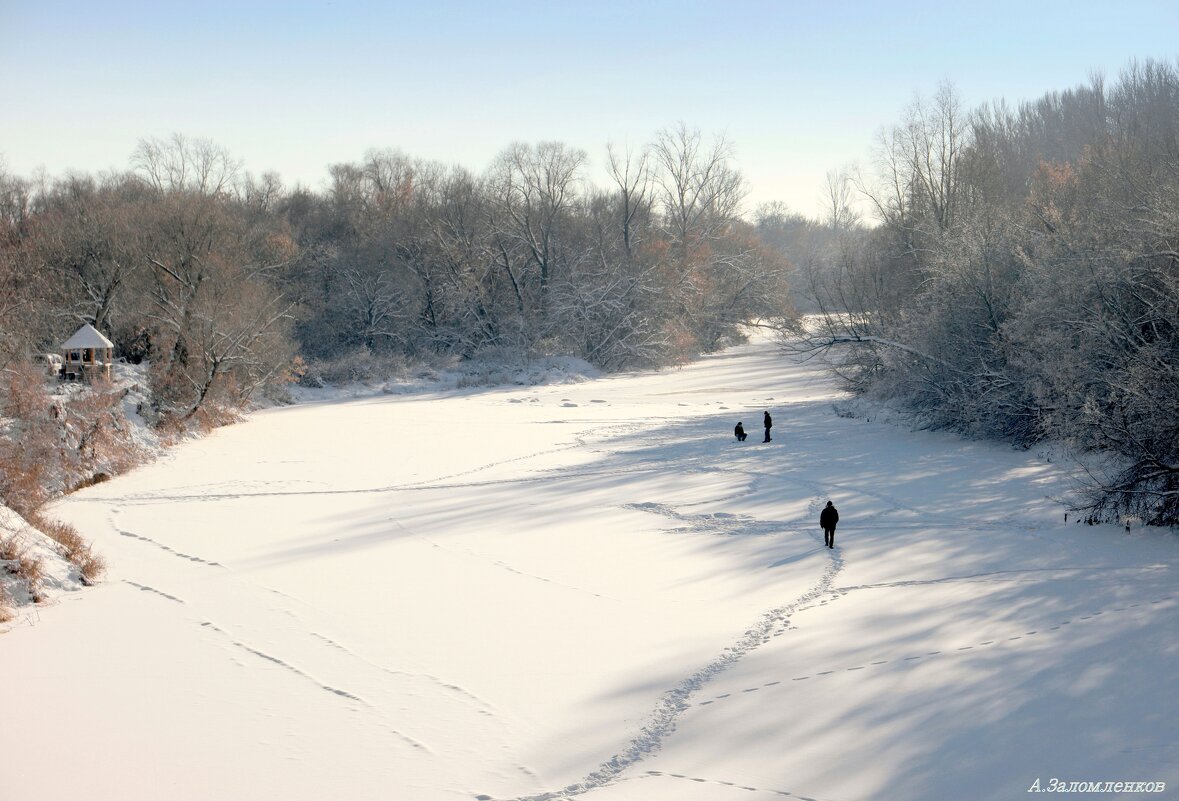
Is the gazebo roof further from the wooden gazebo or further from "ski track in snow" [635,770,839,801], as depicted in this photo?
"ski track in snow" [635,770,839,801]

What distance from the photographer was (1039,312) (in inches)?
690

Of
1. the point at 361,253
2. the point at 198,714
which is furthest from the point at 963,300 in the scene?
the point at 361,253

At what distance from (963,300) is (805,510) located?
10.0m

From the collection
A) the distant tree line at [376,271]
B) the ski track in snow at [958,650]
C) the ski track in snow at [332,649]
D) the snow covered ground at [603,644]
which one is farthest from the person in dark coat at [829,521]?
the distant tree line at [376,271]

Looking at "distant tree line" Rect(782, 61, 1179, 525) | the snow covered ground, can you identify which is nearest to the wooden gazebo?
the snow covered ground

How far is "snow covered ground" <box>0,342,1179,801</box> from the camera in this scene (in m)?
7.03

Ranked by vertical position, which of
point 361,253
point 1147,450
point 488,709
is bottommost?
point 488,709

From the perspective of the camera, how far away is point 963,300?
22.7m

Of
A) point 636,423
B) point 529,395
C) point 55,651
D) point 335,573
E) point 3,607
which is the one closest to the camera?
point 55,651

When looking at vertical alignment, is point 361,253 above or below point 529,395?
above

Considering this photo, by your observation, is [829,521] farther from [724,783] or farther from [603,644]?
[724,783]

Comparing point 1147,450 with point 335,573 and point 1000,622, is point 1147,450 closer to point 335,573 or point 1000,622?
point 1000,622

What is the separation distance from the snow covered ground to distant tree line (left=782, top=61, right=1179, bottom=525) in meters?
1.54

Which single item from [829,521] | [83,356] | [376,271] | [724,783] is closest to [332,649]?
[724,783]
